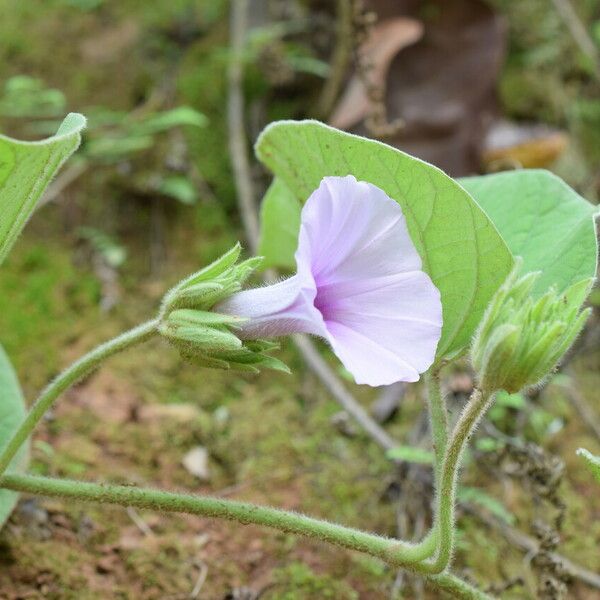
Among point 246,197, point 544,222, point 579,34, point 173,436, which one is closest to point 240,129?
point 246,197

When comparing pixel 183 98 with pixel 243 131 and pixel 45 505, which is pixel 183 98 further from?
pixel 45 505

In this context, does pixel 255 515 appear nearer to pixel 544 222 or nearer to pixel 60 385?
pixel 60 385

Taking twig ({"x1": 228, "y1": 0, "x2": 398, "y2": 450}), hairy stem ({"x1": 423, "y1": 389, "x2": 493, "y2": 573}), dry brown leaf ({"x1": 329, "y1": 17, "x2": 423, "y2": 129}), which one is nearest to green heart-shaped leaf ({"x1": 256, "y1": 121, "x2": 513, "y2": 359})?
hairy stem ({"x1": 423, "y1": 389, "x2": 493, "y2": 573})

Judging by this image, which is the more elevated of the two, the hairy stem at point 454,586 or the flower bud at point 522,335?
the flower bud at point 522,335

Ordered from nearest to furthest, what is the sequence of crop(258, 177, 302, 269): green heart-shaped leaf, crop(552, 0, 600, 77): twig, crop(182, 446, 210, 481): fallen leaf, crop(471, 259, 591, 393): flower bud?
crop(471, 259, 591, 393): flower bud
crop(258, 177, 302, 269): green heart-shaped leaf
crop(182, 446, 210, 481): fallen leaf
crop(552, 0, 600, 77): twig

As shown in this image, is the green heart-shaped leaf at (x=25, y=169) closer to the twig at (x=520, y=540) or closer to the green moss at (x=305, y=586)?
the green moss at (x=305, y=586)

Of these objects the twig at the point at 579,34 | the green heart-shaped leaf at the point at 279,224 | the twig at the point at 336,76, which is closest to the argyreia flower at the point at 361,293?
the green heart-shaped leaf at the point at 279,224

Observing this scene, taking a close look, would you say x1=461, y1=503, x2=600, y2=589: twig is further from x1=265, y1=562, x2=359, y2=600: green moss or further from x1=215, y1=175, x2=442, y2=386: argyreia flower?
x1=215, y1=175, x2=442, y2=386: argyreia flower
